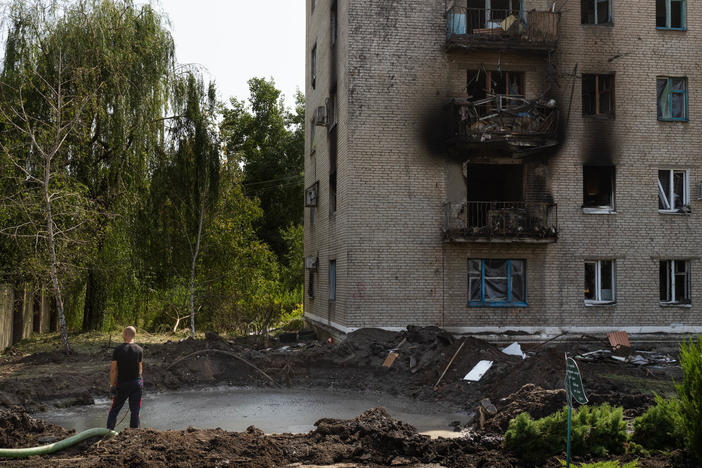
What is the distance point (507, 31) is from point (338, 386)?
38.4ft

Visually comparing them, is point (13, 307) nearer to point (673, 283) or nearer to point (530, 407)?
point (530, 407)

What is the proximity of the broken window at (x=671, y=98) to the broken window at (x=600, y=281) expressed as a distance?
5077 millimetres

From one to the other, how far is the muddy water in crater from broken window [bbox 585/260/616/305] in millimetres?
8424

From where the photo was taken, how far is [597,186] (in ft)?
67.4

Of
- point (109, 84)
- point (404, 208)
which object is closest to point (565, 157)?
point (404, 208)

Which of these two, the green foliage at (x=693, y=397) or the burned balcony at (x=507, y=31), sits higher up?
the burned balcony at (x=507, y=31)

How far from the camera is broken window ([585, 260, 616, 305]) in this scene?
20.0 metres

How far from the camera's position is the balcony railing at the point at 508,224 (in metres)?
18.8

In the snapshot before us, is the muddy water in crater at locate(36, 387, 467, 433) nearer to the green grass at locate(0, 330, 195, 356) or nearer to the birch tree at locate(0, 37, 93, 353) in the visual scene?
the birch tree at locate(0, 37, 93, 353)

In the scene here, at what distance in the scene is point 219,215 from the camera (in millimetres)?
24719

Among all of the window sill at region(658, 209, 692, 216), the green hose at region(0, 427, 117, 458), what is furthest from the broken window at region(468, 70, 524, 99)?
the green hose at region(0, 427, 117, 458)

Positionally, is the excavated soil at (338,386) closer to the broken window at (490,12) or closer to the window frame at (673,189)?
the window frame at (673,189)

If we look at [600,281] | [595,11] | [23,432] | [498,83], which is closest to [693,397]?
[23,432]

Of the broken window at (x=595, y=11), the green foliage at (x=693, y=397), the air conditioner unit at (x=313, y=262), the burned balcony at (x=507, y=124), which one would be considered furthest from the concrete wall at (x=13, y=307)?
the broken window at (x=595, y=11)
